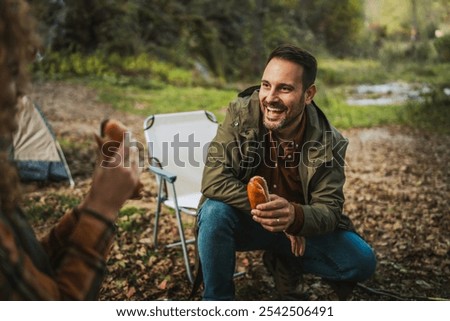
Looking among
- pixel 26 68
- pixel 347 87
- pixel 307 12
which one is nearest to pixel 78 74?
pixel 307 12

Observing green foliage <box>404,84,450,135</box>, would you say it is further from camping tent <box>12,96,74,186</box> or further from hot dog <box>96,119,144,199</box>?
hot dog <box>96,119,144,199</box>

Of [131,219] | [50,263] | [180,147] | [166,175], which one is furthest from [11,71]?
[131,219]

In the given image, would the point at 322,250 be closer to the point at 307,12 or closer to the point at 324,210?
the point at 324,210

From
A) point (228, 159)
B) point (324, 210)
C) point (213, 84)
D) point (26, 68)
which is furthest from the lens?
point (213, 84)

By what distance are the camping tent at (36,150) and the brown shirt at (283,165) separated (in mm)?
2043

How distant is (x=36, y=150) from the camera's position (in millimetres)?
3902

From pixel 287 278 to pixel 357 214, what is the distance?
3.87 ft

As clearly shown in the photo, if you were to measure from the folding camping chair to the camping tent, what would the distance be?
1103mm

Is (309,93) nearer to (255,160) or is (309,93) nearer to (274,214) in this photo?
(255,160)

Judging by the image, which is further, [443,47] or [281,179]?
[443,47]

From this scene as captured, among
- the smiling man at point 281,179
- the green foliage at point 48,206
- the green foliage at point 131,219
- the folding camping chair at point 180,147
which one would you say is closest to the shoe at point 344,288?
the smiling man at point 281,179

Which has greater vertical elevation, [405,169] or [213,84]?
[213,84]
